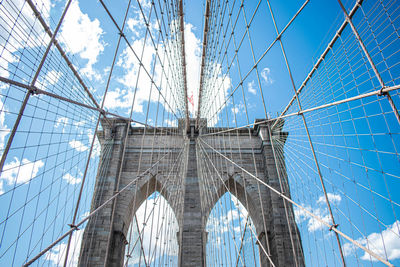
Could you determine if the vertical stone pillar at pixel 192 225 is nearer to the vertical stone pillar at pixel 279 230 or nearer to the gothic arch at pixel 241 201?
the gothic arch at pixel 241 201

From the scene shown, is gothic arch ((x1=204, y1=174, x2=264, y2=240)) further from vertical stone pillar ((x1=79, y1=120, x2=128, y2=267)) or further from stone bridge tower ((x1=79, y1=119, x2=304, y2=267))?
vertical stone pillar ((x1=79, y1=120, x2=128, y2=267))

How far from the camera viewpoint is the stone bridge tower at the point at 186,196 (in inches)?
364

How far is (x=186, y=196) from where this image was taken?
10.5m

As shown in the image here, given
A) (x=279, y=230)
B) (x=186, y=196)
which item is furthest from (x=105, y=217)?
(x=279, y=230)

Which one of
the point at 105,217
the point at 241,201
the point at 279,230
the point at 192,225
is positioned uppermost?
the point at 241,201

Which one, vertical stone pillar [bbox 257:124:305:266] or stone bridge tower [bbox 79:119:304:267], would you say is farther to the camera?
stone bridge tower [bbox 79:119:304:267]

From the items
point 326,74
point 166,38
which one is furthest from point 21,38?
point 326,74

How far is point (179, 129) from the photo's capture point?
12.2 metres

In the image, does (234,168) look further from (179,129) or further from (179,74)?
(179,74)

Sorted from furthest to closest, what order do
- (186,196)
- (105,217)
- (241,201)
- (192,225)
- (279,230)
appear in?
(241,201) → (186,196) → (192,225) → (105,217) → (279,230)

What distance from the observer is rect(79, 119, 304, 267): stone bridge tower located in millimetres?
9242

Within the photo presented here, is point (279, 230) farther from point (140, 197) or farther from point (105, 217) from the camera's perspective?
point (105, 217)

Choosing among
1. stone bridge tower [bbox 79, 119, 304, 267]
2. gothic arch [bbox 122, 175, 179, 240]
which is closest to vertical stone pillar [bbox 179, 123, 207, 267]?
stone bridge tower [bbox 79, 119, 304, 267]

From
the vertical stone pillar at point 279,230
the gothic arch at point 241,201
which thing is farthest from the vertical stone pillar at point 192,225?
the vertical stone pillar at point 279,230
